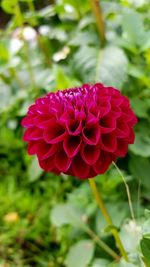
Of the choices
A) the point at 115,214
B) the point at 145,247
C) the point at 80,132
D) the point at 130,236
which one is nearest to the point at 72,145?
the point at 80,132

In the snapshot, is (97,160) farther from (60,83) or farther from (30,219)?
(30,219)

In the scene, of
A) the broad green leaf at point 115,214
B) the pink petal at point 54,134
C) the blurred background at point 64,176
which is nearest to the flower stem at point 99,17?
the blurred background at point 64,176

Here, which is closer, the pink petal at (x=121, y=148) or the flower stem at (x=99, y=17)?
the pink petal at (x=121, y=148)

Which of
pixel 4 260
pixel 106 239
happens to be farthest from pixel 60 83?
pixel 4 260

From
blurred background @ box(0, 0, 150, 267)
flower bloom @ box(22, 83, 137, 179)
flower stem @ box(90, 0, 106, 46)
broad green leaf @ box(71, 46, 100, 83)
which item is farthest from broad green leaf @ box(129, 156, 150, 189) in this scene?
flower bloom @ box(22, 83, 137, 179)

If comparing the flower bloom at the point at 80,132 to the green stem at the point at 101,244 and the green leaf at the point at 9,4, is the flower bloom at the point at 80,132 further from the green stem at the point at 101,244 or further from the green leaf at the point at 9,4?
the green leaf at the point at 9,4

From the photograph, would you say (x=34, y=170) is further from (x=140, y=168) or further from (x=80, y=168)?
(x=80, y=168)
